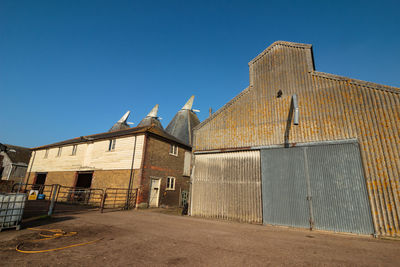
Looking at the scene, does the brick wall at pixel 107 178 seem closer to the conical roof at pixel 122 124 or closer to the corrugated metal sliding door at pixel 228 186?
the corrugated metal sliding door at pixel 228 186

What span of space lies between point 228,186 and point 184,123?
25131mm

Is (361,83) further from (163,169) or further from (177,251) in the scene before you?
(163,169)

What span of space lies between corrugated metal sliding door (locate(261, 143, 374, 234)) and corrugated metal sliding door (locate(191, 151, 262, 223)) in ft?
1.98

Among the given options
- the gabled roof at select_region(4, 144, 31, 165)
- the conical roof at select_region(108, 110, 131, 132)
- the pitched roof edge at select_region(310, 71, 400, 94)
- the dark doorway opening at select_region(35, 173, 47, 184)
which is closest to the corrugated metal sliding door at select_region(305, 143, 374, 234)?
the pitched roof edge at select_region(310, 71, 400, 94)

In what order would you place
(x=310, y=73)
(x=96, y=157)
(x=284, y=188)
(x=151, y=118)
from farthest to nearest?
A: (x=151, y=118)
(x=96, y=157)
(x=310, y=73)
(x=284, y=188)

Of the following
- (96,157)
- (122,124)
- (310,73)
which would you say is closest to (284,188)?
(310,73)

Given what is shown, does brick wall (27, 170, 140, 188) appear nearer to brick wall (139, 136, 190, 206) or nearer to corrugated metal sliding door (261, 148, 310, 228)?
brick wall (139, 136, 190, 206)

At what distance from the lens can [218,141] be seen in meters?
12.3

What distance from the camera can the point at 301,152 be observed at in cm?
973

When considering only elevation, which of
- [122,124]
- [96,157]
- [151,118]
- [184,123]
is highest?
[151,118]

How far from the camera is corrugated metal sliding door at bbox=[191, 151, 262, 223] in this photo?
411 inches

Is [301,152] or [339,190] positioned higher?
[301,152]

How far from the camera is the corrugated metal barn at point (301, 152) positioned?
8.16 m

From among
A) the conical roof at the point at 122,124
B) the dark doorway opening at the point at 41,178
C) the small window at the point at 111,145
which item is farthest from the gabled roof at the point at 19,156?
the small window at the point at 111,145
